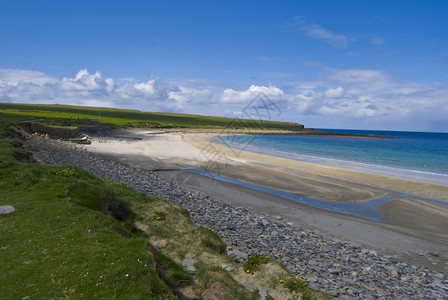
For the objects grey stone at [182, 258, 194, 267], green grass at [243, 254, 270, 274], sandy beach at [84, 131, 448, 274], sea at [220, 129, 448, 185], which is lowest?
sandy beach at [84, 131, 448, 274]

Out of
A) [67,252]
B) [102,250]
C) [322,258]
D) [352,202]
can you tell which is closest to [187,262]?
[102,250]

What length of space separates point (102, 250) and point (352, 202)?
836 inches

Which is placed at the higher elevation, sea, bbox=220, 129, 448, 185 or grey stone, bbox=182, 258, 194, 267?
sea, bbox=220, 129, 448, 185

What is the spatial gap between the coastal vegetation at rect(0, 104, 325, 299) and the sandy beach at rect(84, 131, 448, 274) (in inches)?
323

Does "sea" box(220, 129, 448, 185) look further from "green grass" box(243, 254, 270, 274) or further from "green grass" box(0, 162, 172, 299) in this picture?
"green grass" box(0, 162, 172, 299)

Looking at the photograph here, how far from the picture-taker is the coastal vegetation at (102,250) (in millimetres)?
7086

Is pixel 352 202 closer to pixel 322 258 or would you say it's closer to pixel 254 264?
pixel 322 258

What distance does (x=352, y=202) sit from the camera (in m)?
24.5

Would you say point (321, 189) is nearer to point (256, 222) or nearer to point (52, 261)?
point (256, 222)

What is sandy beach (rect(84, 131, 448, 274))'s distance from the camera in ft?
53.0

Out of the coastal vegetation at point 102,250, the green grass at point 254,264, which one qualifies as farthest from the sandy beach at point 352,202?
the coastal vegetation at point 102,250

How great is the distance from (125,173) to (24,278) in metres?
21.2

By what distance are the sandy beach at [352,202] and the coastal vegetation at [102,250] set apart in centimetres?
819

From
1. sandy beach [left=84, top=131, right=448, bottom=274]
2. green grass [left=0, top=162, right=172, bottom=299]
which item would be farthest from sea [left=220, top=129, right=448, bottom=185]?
green grass [left=0, top=162, right=172, bottom=299]
